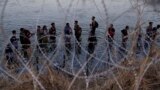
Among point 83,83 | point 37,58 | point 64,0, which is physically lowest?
point 83,83

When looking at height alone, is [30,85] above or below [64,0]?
below

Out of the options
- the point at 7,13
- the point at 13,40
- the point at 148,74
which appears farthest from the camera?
the point at 7,13

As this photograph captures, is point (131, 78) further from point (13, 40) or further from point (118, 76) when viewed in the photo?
point (13, 40)

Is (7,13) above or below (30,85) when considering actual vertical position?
above

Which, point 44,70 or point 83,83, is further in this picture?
point 83,83

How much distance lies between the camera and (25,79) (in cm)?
839

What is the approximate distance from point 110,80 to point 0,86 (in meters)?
2.47

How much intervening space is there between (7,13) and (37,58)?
57.5 feet

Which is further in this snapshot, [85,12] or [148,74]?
[85,12]

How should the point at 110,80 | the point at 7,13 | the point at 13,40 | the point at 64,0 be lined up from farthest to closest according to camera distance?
1. the point at 64,0
2. the point at 7,13
3. the point at 13,40
4. the point at 110,80

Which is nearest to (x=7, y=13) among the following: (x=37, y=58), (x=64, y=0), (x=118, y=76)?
(x=64, y=0)

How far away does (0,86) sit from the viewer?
8844mm

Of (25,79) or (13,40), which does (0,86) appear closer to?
(25,79)

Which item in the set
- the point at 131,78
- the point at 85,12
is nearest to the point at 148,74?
the point at 131,78
